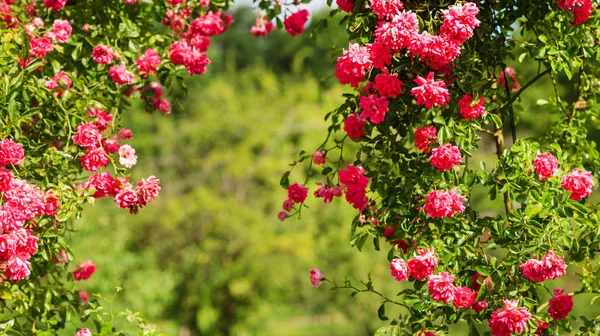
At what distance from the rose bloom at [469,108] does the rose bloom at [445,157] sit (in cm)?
14

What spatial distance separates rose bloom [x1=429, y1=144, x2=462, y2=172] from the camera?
224cm

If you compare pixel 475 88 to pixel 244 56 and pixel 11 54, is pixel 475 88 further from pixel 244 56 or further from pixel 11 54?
pixel 244 56

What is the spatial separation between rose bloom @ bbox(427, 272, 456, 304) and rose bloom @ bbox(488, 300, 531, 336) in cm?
15

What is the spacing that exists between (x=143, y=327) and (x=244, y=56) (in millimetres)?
37486

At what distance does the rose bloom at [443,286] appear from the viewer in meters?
2.20

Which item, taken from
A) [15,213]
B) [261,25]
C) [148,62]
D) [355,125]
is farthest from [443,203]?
[261,25]

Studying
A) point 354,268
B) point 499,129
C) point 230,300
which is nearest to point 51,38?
point 499,129

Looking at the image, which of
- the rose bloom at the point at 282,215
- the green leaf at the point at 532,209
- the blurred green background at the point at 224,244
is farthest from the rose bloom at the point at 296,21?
the blurred green background at the point at 224,244

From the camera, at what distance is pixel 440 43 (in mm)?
2195

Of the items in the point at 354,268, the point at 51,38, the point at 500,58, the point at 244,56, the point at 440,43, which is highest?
the point at 244,56

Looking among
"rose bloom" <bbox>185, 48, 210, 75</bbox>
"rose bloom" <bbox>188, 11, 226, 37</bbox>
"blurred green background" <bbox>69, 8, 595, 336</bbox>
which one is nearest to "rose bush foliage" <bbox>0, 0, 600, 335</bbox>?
"rose bloom" <bbox>185, 48, 210, 75</bbox>

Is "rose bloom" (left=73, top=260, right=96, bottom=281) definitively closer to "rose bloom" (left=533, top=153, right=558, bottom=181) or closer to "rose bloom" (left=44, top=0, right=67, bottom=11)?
"rose bloom" (left=44, top=0, right=67, bottom=11)

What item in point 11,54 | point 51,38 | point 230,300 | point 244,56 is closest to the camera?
point 11,54

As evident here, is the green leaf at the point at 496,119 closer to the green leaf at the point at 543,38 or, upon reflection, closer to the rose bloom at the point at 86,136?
the green leaf at the point at 543,38
